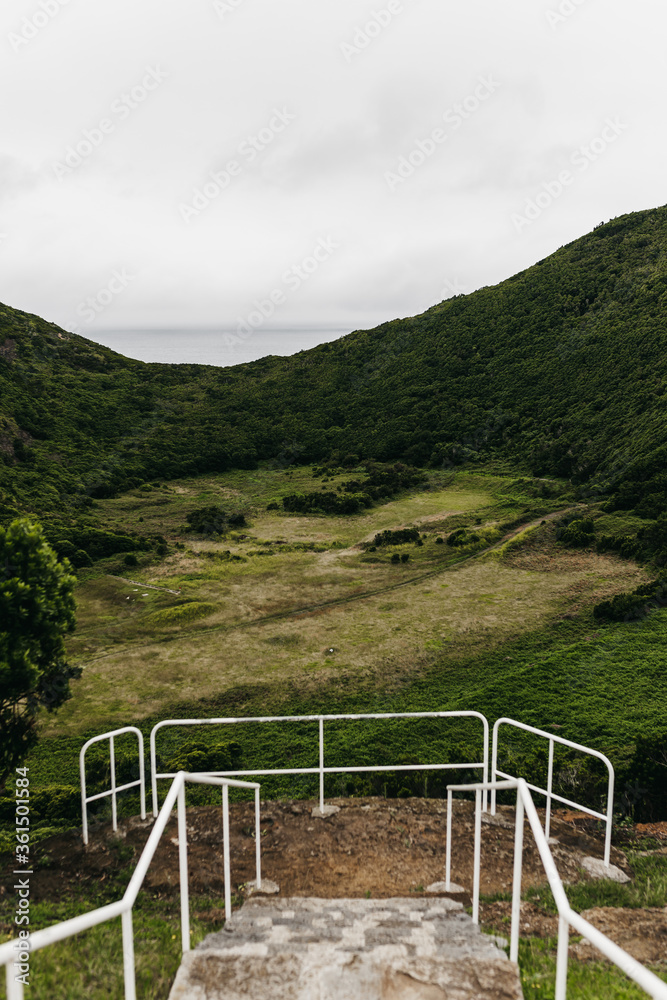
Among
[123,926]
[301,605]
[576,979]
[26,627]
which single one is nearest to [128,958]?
[123,926]

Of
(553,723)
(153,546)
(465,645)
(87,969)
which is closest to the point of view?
(87,969)

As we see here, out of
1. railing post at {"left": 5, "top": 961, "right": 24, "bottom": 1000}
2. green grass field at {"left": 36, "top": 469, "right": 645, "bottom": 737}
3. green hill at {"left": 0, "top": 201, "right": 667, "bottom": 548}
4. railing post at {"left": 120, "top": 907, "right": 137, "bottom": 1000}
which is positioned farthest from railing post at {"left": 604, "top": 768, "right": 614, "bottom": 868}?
green hill at {"left": 0, "top": 201, "right": 667, "bottom": 548}

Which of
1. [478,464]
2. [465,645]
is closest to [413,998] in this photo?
[465,645]

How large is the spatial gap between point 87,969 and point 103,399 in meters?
56.1

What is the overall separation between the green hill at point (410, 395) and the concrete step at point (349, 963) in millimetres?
31156

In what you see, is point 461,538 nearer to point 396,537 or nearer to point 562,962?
point 396,537

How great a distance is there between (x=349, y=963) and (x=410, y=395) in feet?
190

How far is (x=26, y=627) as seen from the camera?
8945 millimetres

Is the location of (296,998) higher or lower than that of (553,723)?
higher

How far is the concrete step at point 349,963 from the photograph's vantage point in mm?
3510

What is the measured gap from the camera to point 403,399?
195 ft

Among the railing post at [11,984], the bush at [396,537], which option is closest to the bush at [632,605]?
the bush at [396,537]

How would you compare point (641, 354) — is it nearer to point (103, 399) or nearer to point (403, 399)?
point (403, 399)

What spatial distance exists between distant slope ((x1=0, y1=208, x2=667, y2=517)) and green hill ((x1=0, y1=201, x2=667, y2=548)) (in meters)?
0.18
